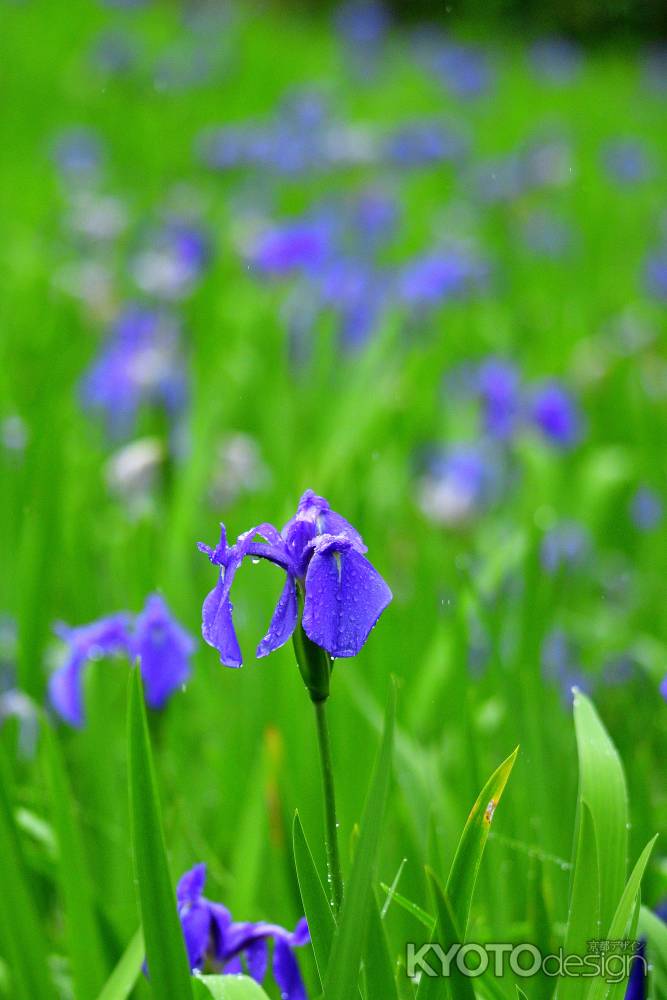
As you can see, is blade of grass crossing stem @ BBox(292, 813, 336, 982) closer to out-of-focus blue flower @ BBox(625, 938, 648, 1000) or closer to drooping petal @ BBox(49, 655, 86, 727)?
out-of-focus blue flower @ BBox(625, 938, 648, 1000)

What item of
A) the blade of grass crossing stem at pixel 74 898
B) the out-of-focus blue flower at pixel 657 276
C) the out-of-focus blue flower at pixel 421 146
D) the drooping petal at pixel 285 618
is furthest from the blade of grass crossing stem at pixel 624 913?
the out-of-focus blue flower at pixel 421 146

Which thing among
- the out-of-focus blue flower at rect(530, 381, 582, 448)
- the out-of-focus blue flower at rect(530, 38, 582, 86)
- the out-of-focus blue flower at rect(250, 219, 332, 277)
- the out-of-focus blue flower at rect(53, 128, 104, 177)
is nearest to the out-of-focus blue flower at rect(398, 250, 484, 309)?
the out-of-focus blue flower at rect(250, 219, 332, 277)

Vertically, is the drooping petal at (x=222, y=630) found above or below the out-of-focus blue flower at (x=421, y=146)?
below

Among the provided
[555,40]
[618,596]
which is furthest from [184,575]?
[555,40]

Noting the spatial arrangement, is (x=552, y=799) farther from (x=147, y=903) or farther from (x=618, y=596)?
(x=618, y=596)

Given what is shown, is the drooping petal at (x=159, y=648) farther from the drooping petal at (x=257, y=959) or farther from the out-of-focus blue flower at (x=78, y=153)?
the out-of-focus blue flower at (x=78, y=153)

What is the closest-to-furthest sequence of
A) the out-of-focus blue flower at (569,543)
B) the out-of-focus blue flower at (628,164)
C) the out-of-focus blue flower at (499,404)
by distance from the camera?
the out-of-focus blue flower at (569,543) < the out-of-focus blue flower at (499,404) < the out-of-focus blue flower at (628,164)
